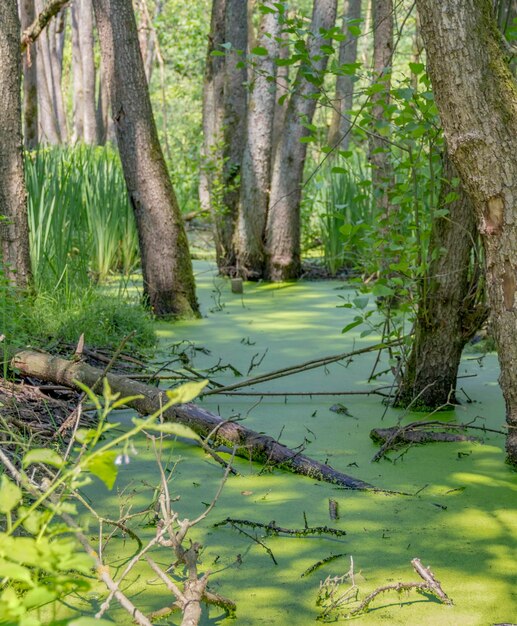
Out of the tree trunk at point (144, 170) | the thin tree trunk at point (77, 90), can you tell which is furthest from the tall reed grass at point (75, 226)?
the thin tree trunk at point (77, 90)

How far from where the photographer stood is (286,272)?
25.3ft

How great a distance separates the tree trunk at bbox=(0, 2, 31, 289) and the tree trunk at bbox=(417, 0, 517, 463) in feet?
9.02

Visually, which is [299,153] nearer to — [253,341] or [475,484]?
[253,341]

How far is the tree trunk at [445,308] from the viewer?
3.51 meters

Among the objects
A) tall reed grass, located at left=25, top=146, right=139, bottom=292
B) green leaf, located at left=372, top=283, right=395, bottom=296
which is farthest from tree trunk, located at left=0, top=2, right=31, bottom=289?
green leaf, located at left=372, top=283, right=395, bottom=296

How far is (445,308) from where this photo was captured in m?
3.64

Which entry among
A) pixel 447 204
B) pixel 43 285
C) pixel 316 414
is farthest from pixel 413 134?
pixel 43 285

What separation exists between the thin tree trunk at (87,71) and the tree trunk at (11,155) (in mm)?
12115

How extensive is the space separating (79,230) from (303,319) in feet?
5.12

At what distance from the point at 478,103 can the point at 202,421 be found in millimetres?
1437

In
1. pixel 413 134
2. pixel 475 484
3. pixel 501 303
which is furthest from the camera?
pixel 413 134

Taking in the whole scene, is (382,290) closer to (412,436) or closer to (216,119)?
(412,436)

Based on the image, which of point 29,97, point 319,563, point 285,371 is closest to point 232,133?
point 29,97

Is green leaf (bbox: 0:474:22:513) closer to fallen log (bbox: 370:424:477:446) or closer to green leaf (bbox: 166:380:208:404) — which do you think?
green leaf (bbox: 166:380:208:404)
